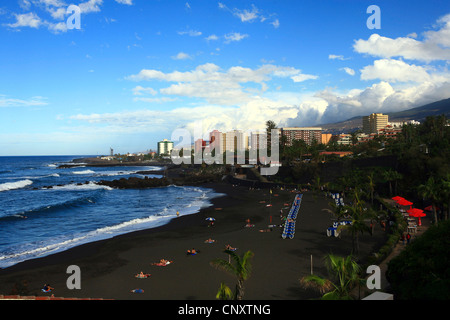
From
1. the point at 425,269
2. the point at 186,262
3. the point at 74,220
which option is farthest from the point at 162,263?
the point at 74,220

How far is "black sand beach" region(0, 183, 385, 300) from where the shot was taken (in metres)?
15.6

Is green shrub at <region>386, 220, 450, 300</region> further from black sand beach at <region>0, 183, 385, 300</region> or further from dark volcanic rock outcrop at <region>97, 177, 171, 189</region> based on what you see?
dark volcanic rock outcrop at <region>97, 177, 171, 189</region>

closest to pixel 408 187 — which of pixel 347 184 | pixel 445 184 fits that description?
pixel 347 184

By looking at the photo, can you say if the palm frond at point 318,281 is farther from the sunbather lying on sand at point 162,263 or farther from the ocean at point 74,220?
the ocean at point 74,220

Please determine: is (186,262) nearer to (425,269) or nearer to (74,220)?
(425,269)

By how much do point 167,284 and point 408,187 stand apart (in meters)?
37.7

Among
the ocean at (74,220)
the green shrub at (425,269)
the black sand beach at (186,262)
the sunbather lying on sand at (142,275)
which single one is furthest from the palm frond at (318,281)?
the ocean at (74,220)

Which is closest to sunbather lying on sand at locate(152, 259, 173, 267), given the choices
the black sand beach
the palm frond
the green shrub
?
the black sand beach

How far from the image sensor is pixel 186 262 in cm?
2017

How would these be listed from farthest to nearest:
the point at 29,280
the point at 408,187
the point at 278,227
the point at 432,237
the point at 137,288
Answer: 1. the point at 408,187
2. the point at 278,227
3. the point at 29,280
4. the point at 137,288
5. the point at 432,237

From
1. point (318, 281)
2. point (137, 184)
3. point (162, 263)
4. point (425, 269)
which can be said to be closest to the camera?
point (318, 281)
